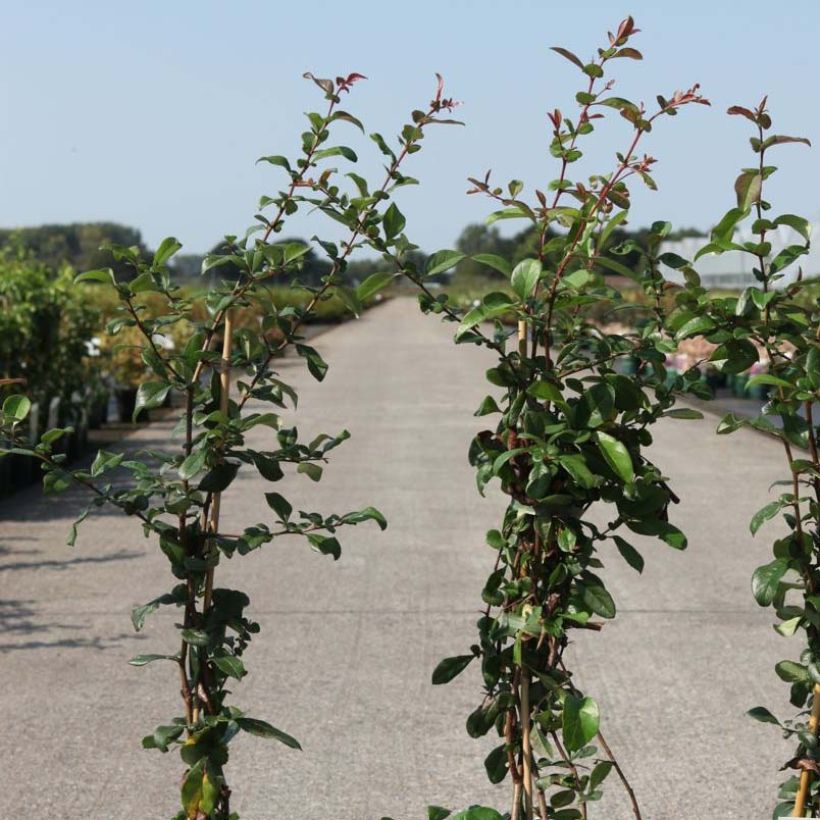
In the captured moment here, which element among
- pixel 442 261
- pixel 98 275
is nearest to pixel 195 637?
pixel 98 275

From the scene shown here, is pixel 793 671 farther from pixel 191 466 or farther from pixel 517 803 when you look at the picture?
pixel 191 466

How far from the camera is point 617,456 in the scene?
6.26 ft

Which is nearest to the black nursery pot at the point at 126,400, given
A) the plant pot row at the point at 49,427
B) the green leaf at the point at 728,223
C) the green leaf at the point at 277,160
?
the plant pot row at the point at 49,427

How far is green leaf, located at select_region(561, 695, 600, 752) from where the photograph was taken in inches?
75.6

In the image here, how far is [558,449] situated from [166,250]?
29.9 inches

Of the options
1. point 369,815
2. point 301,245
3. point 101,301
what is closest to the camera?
point 301,245

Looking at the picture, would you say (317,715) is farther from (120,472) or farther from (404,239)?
(120,472)

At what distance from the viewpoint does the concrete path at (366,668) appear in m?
3.76

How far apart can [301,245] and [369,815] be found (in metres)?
2.02

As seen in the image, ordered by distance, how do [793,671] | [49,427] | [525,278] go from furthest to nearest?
[49,427] → [793,671] → [525,278]

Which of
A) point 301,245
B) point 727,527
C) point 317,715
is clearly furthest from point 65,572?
point 301,245

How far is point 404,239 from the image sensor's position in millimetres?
2109

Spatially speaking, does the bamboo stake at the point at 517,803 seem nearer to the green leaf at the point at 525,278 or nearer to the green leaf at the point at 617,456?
the green leaf at the point at 617,456

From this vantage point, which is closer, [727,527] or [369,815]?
[369,815]
